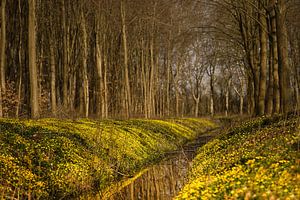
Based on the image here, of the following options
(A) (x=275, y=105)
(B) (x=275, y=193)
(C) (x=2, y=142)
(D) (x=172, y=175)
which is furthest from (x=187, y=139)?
(B) (x=275, y=193)

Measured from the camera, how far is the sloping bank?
342 inches

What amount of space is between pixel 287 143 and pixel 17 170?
21.1ft

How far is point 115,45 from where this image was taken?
38312 millimetres

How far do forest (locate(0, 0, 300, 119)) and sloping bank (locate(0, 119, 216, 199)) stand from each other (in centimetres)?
466

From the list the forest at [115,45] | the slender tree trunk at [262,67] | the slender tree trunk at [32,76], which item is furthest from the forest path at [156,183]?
the slender tree trunk at [262,67]

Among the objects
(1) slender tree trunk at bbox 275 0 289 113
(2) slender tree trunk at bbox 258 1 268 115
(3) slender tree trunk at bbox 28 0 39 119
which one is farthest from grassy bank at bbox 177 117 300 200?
(2) slender tree trunk at bbox 258 1 268 115

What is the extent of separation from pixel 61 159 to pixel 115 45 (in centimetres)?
2907

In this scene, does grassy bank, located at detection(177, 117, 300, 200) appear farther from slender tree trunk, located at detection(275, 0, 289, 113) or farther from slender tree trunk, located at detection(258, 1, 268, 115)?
slender tree trunk, located at detection(258, 1, 268, 115)

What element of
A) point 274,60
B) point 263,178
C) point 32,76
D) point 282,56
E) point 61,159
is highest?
point 274,60

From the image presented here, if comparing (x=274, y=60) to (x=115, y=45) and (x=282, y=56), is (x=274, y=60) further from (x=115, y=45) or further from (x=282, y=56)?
(x=115, y=45)

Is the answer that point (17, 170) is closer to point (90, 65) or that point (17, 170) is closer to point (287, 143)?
point (287, 143)

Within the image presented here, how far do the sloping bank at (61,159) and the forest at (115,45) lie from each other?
4659mm

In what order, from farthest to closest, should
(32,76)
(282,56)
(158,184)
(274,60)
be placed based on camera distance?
(274,60), (32,76), (282,56), (158,184)

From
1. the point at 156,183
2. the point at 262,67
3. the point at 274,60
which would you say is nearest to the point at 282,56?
the point at 274,60
